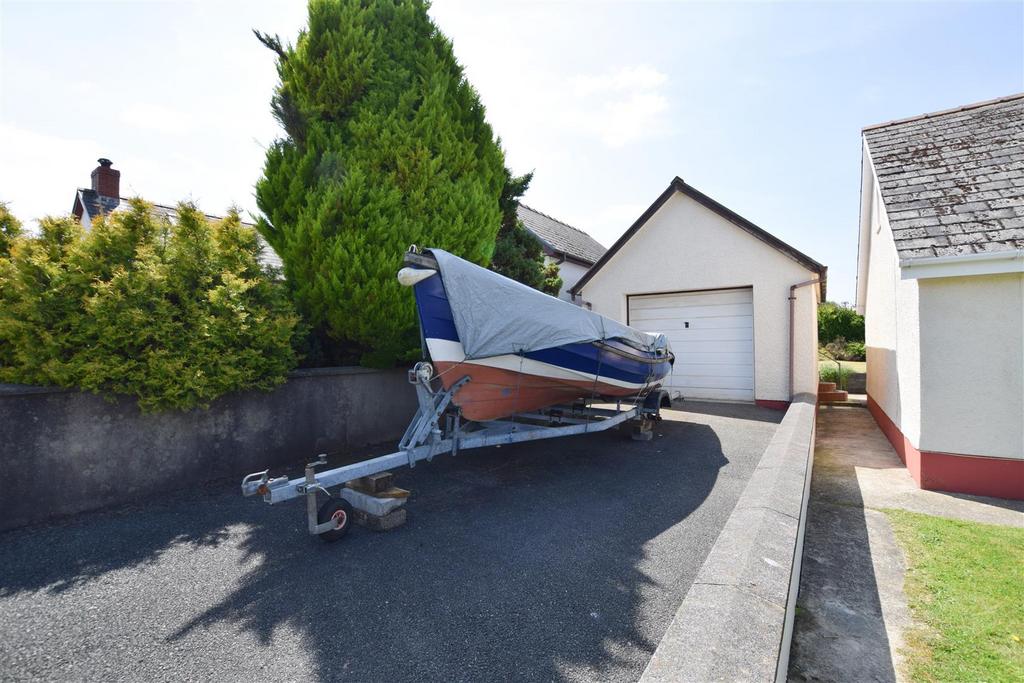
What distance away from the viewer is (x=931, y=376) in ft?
17.8

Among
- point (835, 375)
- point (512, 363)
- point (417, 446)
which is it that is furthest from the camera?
point (835, 375)

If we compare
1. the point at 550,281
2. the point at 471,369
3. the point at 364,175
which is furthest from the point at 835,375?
the point at 364,175

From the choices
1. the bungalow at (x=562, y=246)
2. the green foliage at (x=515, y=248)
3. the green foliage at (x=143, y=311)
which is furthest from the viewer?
the bungalow at (x=562, y=246)

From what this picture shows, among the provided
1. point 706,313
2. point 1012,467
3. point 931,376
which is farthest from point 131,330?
point 706,313

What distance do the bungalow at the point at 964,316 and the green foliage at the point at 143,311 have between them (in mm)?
7634

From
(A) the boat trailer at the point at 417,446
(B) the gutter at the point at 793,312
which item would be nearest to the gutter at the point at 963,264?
Answer: (A) the boat trailer at the point at 417,446

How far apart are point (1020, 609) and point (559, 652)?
305 cm

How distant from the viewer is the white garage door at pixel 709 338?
10.8 metres

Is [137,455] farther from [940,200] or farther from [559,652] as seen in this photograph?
[940,200]

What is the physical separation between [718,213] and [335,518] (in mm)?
10521

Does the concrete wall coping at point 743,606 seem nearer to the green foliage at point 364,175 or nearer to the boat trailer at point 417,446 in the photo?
the boat trailer at point 417,446

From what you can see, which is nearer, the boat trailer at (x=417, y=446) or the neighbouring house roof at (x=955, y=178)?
the boat trailer at (x=417, y=446)

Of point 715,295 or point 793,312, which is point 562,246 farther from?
point 793,312

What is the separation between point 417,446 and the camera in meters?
4.35
